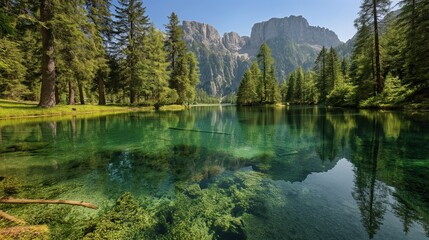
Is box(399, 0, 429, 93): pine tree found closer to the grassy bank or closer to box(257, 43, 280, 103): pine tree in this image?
the grassy bank

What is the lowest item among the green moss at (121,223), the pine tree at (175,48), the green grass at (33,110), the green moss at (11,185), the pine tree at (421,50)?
the green moss at (121,223)

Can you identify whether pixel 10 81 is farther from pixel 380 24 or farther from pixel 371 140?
pixel 380 24

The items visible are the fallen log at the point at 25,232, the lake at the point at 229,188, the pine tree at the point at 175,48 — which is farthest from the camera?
the pine tree at the point at 175,48

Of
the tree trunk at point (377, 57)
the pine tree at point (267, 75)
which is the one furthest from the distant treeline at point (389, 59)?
the pine tree at point (267, 75)

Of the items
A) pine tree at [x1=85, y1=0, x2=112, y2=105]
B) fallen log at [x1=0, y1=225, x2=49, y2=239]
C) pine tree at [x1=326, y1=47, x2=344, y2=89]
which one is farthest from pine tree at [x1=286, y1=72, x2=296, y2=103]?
fallen log at [x1=0, y1=225, x2=49, y2=239]

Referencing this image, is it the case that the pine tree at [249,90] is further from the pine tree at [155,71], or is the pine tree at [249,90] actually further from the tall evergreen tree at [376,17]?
the tall evergreen tree at [376,17]

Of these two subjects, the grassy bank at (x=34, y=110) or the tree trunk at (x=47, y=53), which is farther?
the tree trunk at (x=47, y=53)

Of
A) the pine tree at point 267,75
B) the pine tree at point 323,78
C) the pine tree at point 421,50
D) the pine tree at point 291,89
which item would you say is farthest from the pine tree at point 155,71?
the pine tree at point 291,89

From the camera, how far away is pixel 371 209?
3760mm

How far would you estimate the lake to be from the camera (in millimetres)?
3273

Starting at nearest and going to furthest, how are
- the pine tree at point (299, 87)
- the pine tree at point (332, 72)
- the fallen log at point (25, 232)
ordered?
the fallen log at point (25, 232)
the pine tree at point (332, 72)
the pine tree at point (299, 87)

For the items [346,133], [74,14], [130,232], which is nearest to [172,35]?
[74,14]

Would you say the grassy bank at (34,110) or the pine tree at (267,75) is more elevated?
the pine tree at (267,75)

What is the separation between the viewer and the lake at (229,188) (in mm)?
3273
